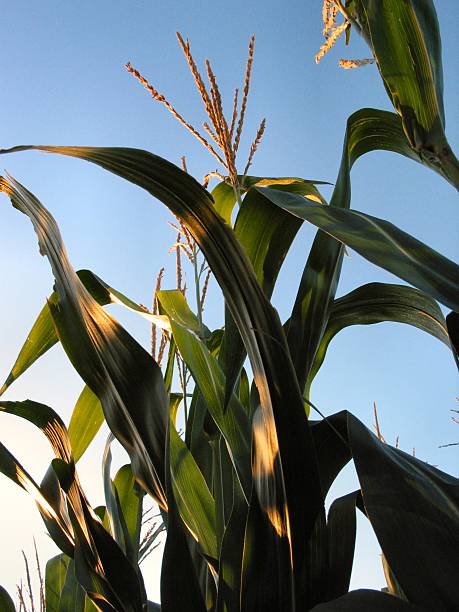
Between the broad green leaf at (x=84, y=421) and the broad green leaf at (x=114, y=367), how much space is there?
229 millimetres

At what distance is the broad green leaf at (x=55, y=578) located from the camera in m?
0.97

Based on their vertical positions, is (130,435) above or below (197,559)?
above

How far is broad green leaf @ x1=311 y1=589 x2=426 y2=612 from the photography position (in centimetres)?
36

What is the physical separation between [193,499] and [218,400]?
4.5 inches

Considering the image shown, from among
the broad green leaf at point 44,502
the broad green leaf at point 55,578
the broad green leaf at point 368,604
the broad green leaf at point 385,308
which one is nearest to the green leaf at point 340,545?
the broad green leaf at point 368,604

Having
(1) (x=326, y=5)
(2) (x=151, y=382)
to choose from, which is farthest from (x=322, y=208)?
(1) (x=326, y=5)

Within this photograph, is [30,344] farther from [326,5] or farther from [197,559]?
[326,5]

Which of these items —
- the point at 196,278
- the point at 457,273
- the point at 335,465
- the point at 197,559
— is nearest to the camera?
the point at 457,273

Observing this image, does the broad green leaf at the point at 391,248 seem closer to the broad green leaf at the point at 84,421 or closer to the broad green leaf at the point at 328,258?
the broad green leaf at the point at 328,258

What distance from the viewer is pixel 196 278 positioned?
84cm

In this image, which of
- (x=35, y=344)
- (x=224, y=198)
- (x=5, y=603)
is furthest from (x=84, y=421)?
(x=224, y=198)

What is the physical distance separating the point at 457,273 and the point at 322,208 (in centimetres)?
12

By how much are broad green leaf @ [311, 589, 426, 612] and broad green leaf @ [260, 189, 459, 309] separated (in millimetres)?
187

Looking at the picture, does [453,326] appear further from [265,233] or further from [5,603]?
[5,603]
